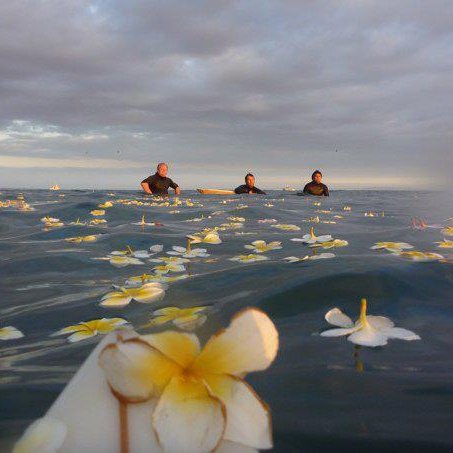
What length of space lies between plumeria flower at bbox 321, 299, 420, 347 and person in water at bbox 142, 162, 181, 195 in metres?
20.0

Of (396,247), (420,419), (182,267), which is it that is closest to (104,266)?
(182,267)

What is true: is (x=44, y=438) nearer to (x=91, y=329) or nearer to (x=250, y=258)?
(x=91, y=329)

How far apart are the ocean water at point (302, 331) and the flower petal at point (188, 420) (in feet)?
1.33

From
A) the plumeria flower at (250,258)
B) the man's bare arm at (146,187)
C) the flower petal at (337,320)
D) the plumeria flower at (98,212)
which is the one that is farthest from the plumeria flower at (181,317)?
the man's bare arm at (146,187)

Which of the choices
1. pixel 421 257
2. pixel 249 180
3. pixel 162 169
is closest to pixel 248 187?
pixel 249 180

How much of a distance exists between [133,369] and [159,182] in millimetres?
21511

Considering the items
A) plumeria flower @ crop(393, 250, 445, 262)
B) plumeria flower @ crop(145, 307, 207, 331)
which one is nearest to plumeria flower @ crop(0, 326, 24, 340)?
plumeria flower @ crop(145, 307, 207, 331)

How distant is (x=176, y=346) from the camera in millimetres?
986

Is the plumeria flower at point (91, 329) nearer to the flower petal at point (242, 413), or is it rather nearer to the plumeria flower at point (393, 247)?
the flower petal at point (242, 413)

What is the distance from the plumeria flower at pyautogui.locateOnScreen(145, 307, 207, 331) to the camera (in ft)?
8.44

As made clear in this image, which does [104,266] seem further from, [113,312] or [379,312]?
[379,312]

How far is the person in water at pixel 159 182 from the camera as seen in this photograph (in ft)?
71.6

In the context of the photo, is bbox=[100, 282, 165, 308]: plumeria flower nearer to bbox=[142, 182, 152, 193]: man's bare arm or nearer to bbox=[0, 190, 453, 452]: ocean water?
bbox=[0, 190, 453, 452]: ocean water

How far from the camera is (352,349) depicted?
1985 mm
